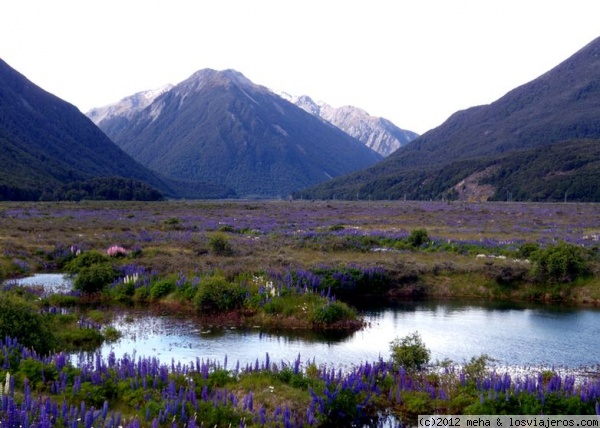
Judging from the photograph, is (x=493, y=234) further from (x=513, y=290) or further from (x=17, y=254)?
(x=17, y=254)

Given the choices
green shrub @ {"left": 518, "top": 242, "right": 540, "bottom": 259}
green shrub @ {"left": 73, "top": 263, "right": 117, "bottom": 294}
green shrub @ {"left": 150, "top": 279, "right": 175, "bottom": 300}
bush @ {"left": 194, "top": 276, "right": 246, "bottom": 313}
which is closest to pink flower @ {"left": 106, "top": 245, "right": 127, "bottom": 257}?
green shrub @ {"left": 73, "top": 263, "right": 117, "bottom": 294}

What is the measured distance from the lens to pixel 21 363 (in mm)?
13000

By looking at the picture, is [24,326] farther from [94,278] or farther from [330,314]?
[330,314]

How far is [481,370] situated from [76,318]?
47.3 feet

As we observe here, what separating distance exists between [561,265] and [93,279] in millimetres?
24014

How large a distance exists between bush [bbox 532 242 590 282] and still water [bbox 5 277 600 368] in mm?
4043

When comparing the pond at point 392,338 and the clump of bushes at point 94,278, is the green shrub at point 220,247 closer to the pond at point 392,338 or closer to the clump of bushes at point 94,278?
the clump of bushes at point 94,278


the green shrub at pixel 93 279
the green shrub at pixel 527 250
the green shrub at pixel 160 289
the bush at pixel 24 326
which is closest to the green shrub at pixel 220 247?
the green shrub at pixel 93 279

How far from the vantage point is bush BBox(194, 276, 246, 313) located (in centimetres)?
2380

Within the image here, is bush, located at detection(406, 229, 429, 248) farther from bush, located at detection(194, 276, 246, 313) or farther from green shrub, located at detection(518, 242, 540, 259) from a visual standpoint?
bush, located at detection(194, 276, 246, 313)

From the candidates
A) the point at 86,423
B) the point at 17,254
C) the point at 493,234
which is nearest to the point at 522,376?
the point at 86,423

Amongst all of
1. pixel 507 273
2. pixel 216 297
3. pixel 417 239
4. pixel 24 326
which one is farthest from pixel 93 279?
pixel 417 239

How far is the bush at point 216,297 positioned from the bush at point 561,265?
16961 millimetres

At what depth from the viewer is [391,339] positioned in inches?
834
